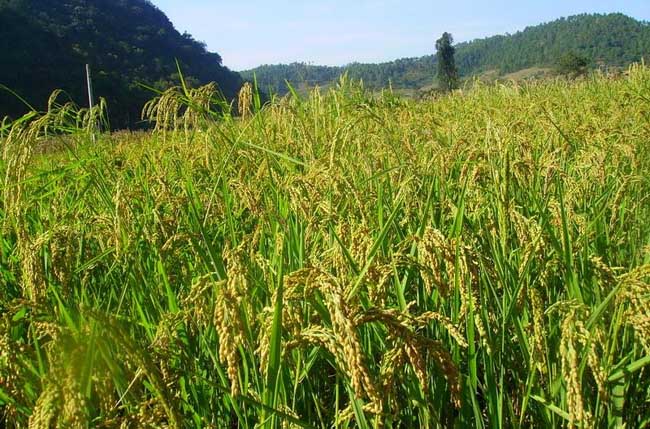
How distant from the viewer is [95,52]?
67.9 meters

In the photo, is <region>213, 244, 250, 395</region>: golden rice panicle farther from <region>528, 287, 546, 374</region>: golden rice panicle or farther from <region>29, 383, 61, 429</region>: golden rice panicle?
<region>528, 287, 546, 374</region>: golden rice panicle

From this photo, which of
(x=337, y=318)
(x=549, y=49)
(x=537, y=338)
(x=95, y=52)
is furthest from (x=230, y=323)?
(x=549, y=49)

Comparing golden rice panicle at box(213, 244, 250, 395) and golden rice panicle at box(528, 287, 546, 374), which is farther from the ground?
golden rice panicle at box(213, 244, 250, 395)

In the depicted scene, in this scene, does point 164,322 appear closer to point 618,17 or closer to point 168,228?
point 168,228

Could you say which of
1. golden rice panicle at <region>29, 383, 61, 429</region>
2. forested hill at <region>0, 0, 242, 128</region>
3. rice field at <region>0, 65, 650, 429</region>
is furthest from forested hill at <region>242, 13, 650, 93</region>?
golden rice panicle at <region>29, 383, 61, 429</region>

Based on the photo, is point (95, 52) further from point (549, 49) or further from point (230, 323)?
point (549, 49)

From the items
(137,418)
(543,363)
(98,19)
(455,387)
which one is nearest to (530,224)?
(543,363)

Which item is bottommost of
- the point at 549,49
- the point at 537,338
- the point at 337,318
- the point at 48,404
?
the point at 537,338

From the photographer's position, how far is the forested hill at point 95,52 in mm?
55812

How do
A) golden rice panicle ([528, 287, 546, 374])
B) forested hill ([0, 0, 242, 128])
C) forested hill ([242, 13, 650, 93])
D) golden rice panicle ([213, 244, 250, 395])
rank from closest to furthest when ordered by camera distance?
golden rice panicle ([213, 244, 250, 395]) → golden rice panicle ([528, 287, 546, 374]) → forested hill ([0, 0, 242, 128]) → forested hill ([242, 13, 650, 93])

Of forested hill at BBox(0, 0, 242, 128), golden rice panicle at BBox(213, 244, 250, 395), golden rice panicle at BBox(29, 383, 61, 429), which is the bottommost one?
golden rice panicle at BBox(29, 383, 61, 429)

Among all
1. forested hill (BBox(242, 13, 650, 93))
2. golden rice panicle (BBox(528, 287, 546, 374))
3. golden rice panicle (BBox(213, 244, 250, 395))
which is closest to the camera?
golden rice panicle (BBox(213, 244, 250, 395))

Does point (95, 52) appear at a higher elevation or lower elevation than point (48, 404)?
higher

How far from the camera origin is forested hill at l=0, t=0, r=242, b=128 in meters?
55.8
